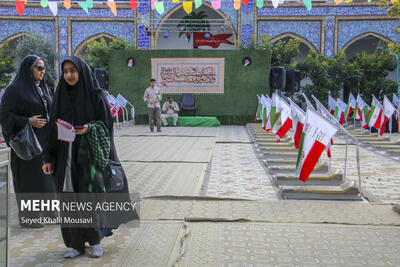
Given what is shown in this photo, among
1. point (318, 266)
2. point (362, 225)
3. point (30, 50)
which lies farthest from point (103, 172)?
point (30, 50)

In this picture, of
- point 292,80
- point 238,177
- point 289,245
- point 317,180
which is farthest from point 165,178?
point 292,80

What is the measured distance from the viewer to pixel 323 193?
11.6 ft

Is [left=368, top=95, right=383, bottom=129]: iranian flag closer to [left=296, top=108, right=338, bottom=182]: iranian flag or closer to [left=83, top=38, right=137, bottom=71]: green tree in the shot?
[left=296, top=108, right=338, bottom=182]: iranian flag

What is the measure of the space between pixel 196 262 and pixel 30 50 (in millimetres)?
17234

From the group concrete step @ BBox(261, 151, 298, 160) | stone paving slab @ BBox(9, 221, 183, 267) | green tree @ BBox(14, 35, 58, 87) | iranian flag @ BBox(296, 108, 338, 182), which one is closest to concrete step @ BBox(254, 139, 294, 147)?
concrete step @ BBox(261, 151, 298, 160)

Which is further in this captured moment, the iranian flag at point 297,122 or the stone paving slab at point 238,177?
the iranian flag at point 297,122

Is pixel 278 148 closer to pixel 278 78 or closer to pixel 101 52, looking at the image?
pixel 278 78

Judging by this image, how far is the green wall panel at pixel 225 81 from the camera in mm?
11969

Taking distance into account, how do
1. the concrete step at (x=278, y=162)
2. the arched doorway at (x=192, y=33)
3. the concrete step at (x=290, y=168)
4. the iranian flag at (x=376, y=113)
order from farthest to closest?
the arched doorway at (x=192, y=33)
the iranian flag at (x=376, y=113)
the concrete step at (x=278, y=162)
the concrete step at (x=290, y=168)

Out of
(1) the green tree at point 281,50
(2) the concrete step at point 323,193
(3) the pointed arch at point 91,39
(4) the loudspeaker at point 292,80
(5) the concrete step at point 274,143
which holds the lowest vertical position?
(2) the concrete step at point 323,193

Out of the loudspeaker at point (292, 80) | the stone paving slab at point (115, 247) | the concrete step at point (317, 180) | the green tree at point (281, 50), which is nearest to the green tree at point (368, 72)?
the green tree at point (281, 50)

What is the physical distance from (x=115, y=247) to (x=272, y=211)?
3.99 ft

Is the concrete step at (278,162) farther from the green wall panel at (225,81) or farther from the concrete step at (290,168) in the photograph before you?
the green wall panel at (225,81)

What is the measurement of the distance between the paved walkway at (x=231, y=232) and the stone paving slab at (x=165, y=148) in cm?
141
